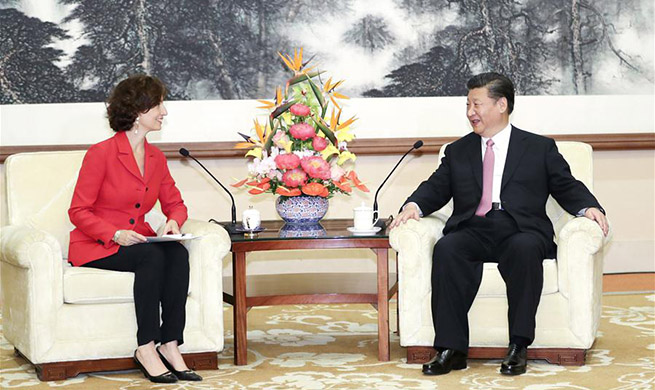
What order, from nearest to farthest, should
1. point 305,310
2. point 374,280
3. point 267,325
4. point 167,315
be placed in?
1. point 167,315
2. point 374,280
3. point 267,325
4. point 305,310

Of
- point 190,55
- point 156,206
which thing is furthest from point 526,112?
point 156,206

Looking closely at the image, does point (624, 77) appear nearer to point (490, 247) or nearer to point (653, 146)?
point (653, 146)

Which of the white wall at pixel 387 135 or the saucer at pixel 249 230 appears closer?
the saucer at pixel 249 230

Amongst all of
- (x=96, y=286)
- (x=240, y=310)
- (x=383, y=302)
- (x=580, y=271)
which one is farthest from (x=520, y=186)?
(x=96, y=286)

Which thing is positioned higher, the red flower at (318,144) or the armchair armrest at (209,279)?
the red flower at (318,144)

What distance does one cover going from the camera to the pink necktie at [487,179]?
454 centimetres

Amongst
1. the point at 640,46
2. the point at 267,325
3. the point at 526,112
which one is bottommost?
the point at 267,325

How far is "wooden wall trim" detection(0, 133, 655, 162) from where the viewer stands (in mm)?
5848

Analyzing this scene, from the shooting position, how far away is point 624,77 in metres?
6.10

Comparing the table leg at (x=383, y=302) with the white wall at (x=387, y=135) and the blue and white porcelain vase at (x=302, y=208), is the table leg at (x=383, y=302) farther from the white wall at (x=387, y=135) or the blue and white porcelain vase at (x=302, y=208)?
the white wall at (x=387, y=135)

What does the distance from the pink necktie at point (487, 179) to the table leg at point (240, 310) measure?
42.6 inches

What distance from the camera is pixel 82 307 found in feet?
13.5

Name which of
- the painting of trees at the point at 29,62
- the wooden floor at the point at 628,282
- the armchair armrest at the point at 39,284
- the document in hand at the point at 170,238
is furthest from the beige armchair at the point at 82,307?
the wooden floor at the point at 628,282

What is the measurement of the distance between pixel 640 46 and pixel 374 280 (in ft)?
8.23
